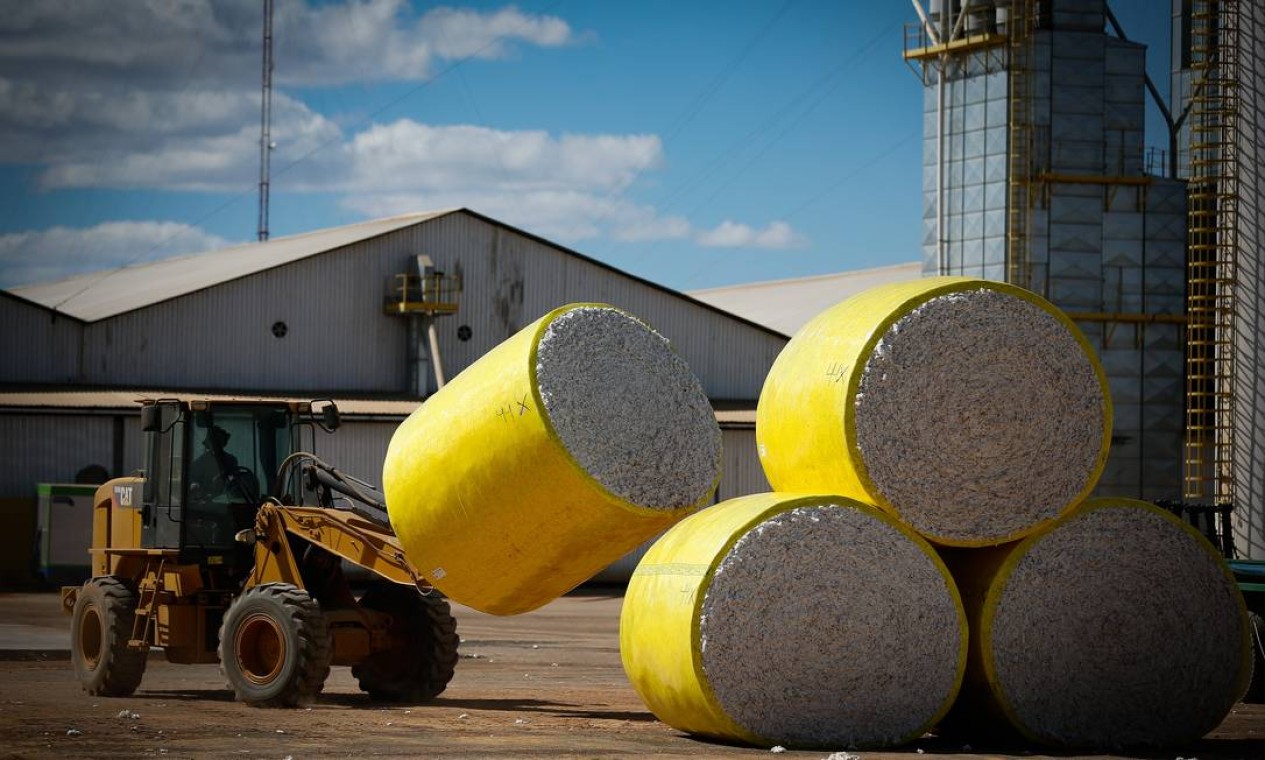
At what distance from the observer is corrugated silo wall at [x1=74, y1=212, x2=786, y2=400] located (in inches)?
1436

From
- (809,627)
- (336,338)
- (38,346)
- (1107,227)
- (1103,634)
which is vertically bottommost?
(1103,634)

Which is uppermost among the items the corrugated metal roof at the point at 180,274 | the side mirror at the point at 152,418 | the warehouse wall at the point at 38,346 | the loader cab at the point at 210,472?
the corrugated metal roof at the point at 180,274

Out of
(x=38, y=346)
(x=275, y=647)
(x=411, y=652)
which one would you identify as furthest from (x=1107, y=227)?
(x=275, y=647)

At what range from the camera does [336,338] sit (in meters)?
38.1

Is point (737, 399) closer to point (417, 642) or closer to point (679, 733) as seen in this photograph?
point (417, 642)

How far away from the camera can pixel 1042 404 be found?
11664mm

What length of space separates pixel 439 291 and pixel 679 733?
2670cm

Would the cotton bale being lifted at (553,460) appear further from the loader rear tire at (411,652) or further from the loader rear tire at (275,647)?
the loader rear tire at (411,652)

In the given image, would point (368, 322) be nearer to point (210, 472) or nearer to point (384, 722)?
point (210, 472)

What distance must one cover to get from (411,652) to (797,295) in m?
48.2

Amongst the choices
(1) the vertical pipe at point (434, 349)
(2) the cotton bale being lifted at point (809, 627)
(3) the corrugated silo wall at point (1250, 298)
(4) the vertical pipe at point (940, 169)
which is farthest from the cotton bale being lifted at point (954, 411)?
(1) the vertical pipe at point (434, 349)

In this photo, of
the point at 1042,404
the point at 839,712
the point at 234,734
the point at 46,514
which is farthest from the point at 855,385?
the point at 46,514

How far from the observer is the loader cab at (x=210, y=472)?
15.4 meters

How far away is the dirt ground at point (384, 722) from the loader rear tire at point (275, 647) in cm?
19
